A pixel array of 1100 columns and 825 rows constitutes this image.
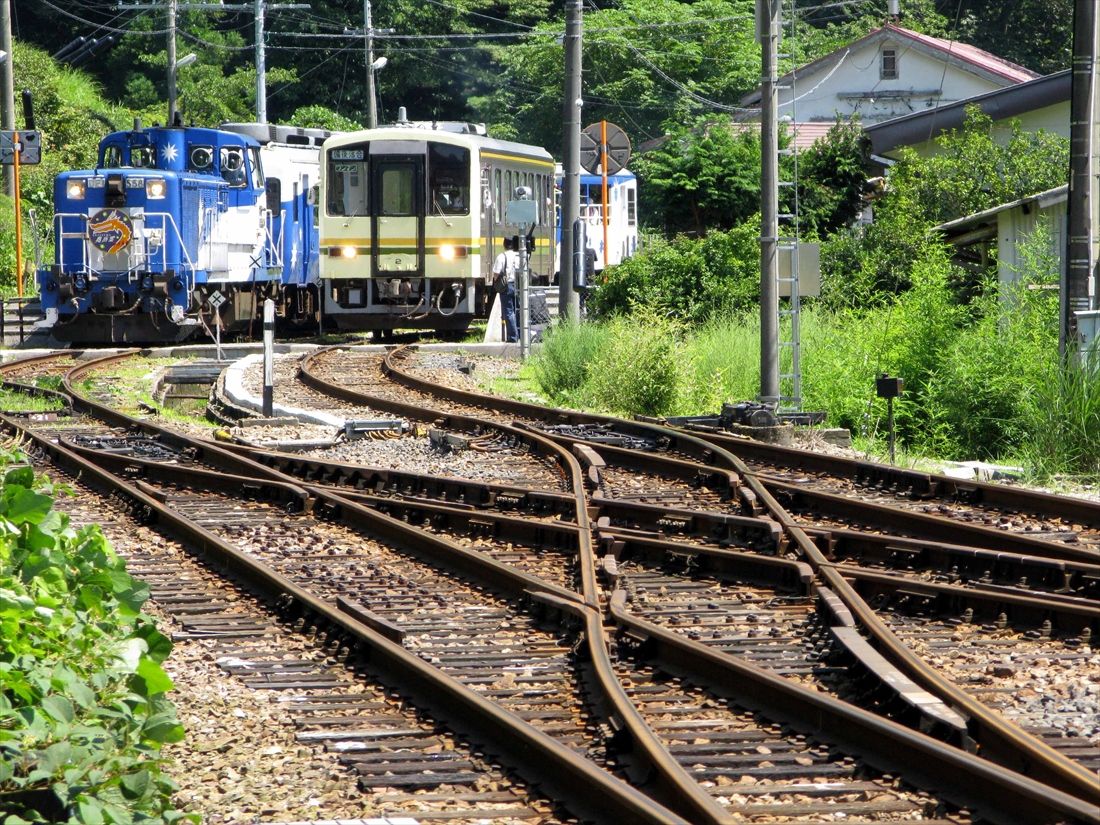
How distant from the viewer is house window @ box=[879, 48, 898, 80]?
5228 cm

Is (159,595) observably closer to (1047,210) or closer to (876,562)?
(876,562)

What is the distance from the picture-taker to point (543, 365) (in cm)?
2036

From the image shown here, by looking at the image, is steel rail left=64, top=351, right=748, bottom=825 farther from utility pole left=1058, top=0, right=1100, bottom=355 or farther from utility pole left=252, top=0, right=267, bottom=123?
utility pole left=252, top=0, right=267, bottom=123

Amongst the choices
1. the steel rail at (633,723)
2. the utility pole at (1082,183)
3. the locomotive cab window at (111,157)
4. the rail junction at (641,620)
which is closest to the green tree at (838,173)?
the locomotive cab window at (111,157)

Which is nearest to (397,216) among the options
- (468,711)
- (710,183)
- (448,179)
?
(448,179)

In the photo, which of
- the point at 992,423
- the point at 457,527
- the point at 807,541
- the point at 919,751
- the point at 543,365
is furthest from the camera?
the point at 543,365

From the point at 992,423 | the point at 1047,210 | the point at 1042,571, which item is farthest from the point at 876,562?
the point at 1047,210

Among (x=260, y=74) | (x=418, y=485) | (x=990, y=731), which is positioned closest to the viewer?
(x=990, y=731)

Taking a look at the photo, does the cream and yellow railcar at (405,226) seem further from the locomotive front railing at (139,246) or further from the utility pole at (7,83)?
the utility pole at (7,83)

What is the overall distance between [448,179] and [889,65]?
2949 centimetres

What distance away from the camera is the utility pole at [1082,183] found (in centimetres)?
1307

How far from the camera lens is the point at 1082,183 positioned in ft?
43.2

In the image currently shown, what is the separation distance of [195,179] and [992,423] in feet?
51.8

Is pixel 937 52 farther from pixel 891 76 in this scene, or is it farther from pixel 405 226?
pixel 405 226
